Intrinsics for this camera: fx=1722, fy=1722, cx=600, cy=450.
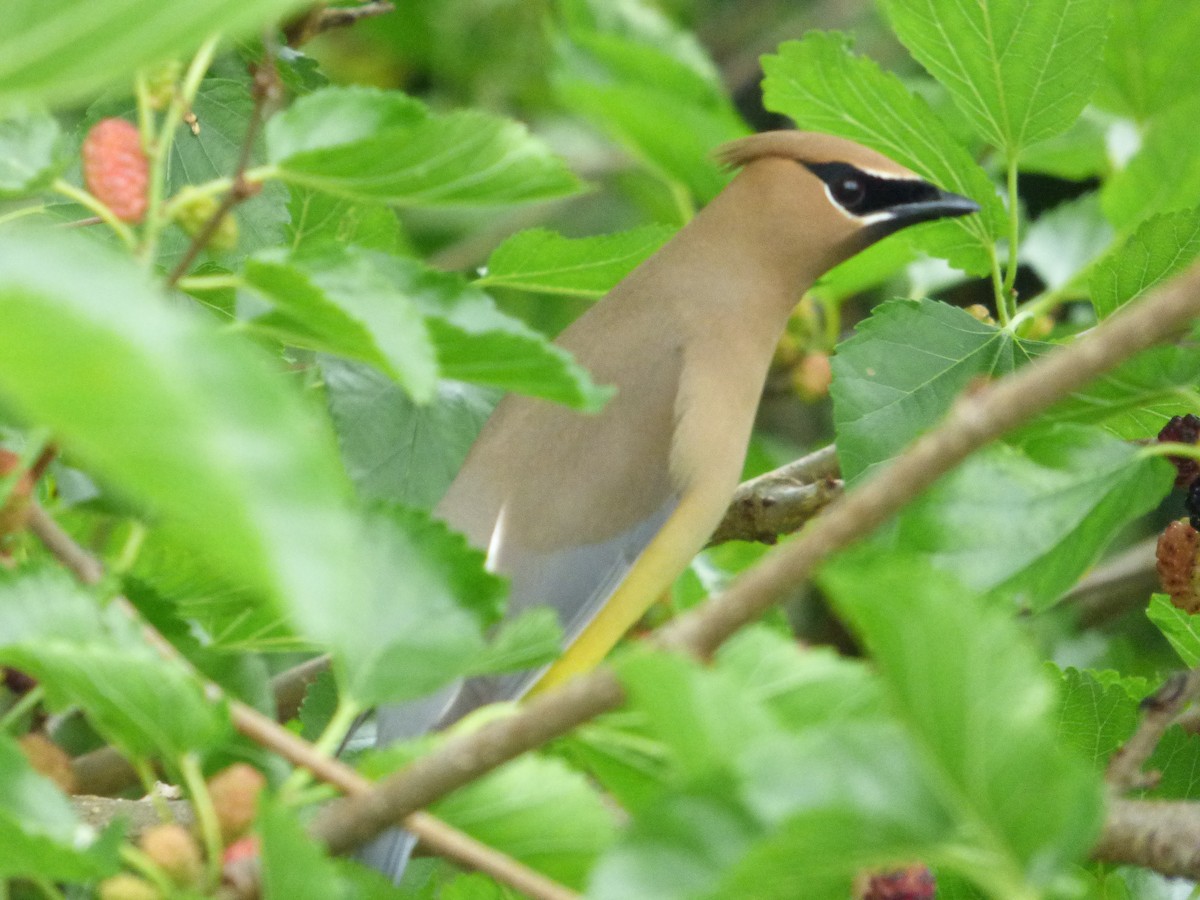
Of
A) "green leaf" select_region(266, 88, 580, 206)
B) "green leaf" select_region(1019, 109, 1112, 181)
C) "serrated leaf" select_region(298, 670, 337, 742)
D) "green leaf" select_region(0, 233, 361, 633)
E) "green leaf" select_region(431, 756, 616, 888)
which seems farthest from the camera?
"green leaf" select_region(1019, 109, 1112, 181)

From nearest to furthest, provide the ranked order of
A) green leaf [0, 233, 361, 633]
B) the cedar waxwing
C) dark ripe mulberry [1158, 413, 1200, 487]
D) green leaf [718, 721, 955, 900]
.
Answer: green leaf [0, 233, 361, 633] → green leaf [718, 721, 955, 900] → dark ripe mulberry [1158, 413, 1200, 487] → the cedar waxwing

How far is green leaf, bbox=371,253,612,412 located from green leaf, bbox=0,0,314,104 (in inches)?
15.3

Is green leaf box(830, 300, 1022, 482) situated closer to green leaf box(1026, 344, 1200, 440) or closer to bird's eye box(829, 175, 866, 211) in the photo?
green leaf box(1026, 344, 1200, 440)

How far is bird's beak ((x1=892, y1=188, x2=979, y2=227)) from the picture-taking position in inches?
81.8

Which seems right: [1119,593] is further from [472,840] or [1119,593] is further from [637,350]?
[472,840]

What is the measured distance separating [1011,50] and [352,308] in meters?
0.92

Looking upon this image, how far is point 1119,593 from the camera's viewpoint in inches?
113

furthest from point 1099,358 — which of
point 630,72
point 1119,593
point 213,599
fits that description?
point 1119,593

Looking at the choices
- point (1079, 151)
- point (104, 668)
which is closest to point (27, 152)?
point (104, 668)

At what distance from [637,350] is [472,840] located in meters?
1.26

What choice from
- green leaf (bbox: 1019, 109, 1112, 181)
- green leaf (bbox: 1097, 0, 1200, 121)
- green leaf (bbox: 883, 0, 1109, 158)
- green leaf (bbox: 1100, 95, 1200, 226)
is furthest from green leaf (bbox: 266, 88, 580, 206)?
green leaf (bbox: 1019, 109, 1112, 181)

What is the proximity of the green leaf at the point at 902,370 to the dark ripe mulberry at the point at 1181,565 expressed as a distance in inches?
9.7

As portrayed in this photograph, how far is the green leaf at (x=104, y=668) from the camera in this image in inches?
42.8

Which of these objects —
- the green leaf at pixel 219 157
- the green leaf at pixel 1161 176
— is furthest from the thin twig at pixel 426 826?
the green leaf at pixel 1161 176
